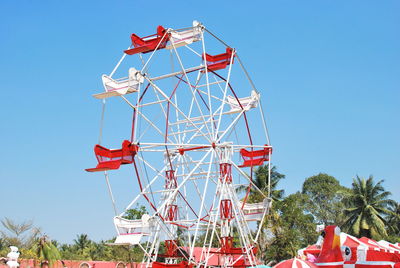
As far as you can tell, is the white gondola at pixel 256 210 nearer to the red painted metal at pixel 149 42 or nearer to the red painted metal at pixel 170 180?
the red painted metal at pixel 170 180

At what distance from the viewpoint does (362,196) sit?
46594 mm

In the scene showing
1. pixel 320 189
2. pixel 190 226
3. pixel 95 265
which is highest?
pixel 320 189

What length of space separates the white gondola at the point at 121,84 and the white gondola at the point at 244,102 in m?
6.67

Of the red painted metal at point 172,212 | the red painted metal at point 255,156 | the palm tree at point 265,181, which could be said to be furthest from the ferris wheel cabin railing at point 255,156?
the palm tree at point 265,181

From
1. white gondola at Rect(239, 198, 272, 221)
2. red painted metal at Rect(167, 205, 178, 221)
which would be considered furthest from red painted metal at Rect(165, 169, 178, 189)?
white gondola at Rect(239, 198, 272, 221)

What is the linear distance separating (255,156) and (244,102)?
3790 mm

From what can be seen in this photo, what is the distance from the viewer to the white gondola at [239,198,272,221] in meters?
27.0

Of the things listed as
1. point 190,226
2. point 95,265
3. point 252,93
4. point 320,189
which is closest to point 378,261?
point 190,226

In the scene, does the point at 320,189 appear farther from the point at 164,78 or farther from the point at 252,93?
the point at 164,78

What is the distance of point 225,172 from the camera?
25.7 meters

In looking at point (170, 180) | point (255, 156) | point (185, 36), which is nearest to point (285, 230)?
point (255, 156)

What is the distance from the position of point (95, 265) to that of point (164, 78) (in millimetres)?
17277

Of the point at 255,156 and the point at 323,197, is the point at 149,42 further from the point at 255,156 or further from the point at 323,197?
the point at 323,197

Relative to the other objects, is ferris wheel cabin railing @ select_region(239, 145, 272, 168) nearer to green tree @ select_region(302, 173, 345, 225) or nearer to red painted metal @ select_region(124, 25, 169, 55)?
red painted metal @ select_region(124, 25, 169, 55)
